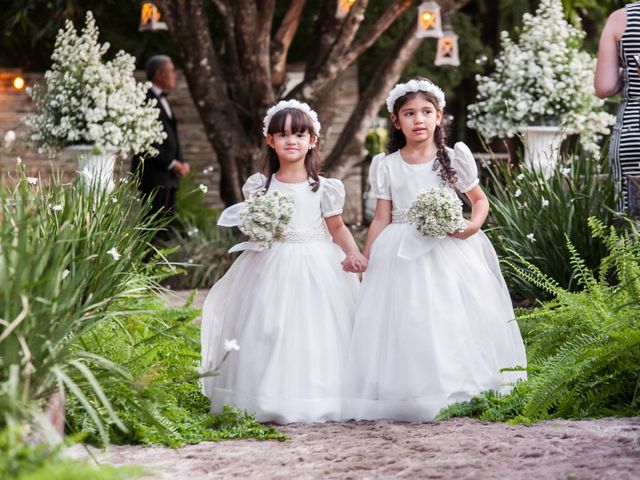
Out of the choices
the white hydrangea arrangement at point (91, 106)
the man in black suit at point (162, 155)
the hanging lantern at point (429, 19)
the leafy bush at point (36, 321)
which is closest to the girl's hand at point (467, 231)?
the leafy bush at point (36, 321)

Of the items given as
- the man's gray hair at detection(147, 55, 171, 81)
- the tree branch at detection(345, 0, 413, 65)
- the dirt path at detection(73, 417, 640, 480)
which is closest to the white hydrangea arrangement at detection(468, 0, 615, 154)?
the tree branch at detection(345, 0, 413, 65)

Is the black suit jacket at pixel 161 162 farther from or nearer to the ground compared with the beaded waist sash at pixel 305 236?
farther from the ground

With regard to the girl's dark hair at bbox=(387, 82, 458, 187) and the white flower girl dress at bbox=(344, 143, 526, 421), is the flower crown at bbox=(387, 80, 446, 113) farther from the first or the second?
the white flower girl dress at bbox=(344, 143, 526, 421)

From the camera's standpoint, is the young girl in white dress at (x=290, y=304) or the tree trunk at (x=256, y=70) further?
the tree trunk at (x=256, y=70)

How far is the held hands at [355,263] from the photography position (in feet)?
17.5

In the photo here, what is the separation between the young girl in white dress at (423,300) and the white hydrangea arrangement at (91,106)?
162 inches

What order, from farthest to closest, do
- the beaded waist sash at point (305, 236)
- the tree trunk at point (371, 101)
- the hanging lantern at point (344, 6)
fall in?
the tree trunk at point (371, 101), the hanging lantern at point (344, 6), the beaded waist sash at point (305, 236)

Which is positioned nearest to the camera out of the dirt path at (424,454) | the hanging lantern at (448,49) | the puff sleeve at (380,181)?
the dirt path at (424,454)

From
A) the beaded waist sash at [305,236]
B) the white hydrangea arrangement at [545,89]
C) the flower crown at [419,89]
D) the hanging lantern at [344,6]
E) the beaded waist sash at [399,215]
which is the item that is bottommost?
the beaded waist sash at [305,236]

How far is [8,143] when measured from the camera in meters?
3.81

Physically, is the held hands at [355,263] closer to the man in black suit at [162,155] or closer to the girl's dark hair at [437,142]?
the girl's dark hair at [437,142]

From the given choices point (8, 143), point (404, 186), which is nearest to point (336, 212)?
point (404, 186)

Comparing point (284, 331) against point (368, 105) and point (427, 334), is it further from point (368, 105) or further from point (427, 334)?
point (368, 105)

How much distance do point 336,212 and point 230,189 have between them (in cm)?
615
